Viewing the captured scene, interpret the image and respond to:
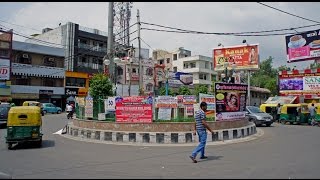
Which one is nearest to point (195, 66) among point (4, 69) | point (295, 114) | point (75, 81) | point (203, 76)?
point (203, 76)

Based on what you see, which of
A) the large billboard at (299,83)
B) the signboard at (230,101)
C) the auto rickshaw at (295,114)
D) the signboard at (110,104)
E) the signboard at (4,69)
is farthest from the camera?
the signboard at (4,69)

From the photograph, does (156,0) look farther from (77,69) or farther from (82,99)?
(77,69)

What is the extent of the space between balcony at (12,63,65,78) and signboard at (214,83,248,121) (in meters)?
36.4

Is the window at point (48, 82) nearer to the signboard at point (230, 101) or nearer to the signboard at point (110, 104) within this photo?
the signboard at point (110, 104)

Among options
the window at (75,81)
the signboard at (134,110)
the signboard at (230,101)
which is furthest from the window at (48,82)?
the signboard at (230,101)

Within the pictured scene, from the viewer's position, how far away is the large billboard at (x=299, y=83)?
4037cm

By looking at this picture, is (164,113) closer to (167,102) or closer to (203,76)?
(167,102)

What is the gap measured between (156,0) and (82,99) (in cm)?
1469

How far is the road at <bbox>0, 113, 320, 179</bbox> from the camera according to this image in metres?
9.15

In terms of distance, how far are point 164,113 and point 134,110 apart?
1.48m

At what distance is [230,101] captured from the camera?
19578mm

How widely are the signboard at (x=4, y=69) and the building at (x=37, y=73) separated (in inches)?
76.6

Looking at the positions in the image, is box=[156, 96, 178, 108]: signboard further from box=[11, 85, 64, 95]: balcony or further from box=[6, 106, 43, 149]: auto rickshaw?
box=[11, 85, 64, 95]: balcony

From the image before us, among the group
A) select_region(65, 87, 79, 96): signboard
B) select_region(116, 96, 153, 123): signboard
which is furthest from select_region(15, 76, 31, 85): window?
select_region(116, 96, 153, 123): signboard
